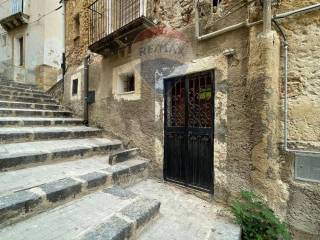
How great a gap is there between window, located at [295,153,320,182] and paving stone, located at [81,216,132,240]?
77.0 inches

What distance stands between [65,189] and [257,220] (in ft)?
7.20

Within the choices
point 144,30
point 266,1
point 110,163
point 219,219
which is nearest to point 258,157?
point 219,219

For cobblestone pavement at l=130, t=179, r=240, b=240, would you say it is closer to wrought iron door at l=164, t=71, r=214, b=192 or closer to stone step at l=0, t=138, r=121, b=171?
wrought iron door at l=164, t=71, r=214, b=192

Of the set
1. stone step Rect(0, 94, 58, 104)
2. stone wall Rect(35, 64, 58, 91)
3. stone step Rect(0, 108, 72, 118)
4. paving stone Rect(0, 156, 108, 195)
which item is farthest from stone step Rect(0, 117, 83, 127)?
stone wall Rect(35, 64, 58, 91)

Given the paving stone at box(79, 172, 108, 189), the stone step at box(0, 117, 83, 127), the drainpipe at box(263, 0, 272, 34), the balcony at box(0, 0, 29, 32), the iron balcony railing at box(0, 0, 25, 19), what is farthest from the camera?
the iron balcony railing at box(0, 0, 25, 19)

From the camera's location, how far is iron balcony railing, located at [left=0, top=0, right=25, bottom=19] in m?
11.8

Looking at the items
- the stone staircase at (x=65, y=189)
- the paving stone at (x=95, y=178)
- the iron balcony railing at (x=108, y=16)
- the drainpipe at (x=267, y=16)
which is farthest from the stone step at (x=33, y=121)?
the drainpipe at (x=267, y=16)

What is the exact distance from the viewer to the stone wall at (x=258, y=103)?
2461 mm

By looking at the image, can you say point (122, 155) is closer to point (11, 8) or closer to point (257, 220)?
point (257, 220)

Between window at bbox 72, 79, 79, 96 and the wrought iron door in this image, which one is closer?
the wrought iron door

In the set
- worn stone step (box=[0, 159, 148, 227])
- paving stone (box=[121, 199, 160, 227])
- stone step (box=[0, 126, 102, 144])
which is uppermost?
stone step (box=[0, 126, 102, 144])

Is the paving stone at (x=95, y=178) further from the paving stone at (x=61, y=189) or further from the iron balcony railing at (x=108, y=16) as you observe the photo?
the iron balcony railing at (x=108, y=16)

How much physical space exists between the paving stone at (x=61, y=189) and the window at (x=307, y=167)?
8.31 feet

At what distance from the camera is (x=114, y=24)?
18.6 feet
